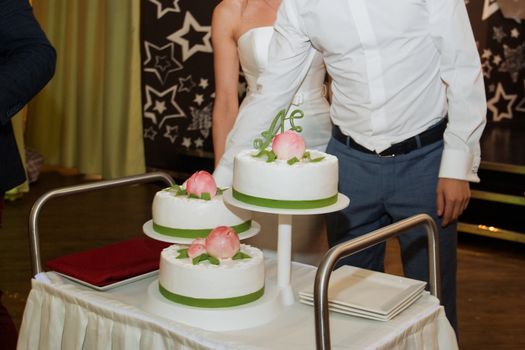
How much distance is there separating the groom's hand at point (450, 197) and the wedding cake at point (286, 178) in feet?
1.64

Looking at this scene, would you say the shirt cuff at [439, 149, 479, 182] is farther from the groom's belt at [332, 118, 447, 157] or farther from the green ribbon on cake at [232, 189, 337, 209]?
the green ribbon on cake at [232, 189, 337, 209]

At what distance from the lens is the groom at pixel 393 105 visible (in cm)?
210

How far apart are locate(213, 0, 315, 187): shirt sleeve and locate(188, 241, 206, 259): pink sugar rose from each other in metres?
0.53

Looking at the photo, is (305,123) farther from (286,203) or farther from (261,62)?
(286,203)

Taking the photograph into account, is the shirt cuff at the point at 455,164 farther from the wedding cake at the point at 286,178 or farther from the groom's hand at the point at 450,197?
the wedding cake at the point at 286,178

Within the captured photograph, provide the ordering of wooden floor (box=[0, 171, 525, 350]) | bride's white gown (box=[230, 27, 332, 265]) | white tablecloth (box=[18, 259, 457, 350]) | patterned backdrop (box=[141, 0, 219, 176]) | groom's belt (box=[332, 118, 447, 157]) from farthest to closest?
1. patterned backdrop (box=[141, 0, 219, 176])
2. wooden floor (box=[0, 171, 525, 350])
3. bride's white gown (box=[230, 27, 332, 265])
4. groom's belt (box=[332, 118, 447, 157])
5. white tablecloth (box=[18, 259, 457, 350])

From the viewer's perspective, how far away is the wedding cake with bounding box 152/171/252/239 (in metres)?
1.80

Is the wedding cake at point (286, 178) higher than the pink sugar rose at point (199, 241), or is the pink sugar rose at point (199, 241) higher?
the wedding cake at point (286, 178)

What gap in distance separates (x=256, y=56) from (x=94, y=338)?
55.7 inches

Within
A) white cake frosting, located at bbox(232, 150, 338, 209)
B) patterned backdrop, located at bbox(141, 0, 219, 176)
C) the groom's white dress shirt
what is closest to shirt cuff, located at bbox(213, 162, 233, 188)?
the groom's white dress shirt

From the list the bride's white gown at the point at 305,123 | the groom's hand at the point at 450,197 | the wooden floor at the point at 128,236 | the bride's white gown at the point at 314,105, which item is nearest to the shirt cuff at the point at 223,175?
the bride's white gown at the point at 305,123

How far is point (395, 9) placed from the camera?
2.09 m

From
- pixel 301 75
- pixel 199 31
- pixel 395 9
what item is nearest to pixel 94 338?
pixel 301 75

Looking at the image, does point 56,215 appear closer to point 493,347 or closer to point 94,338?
point 493,347
